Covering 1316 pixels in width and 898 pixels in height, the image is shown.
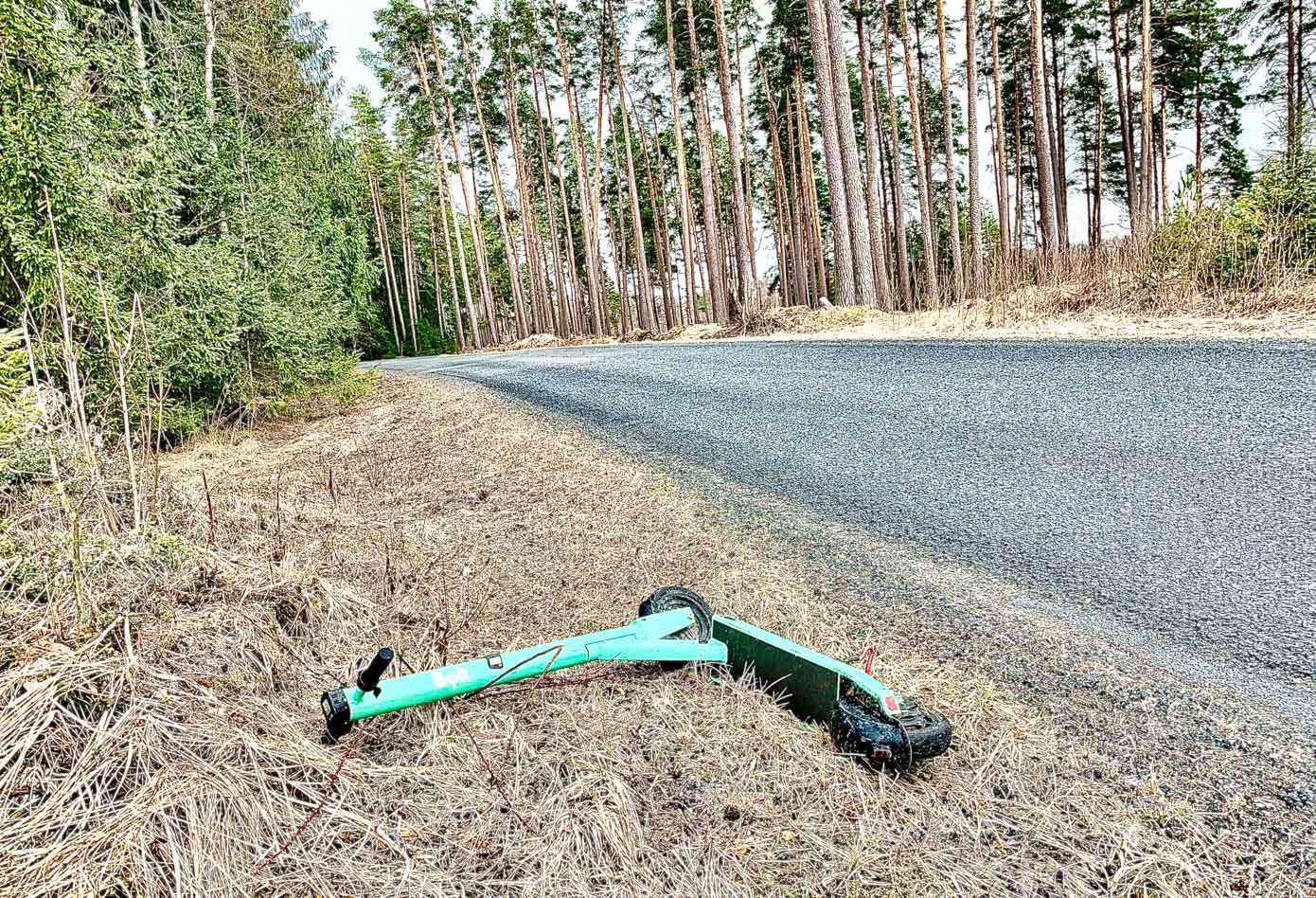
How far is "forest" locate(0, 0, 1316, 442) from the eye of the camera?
4.59 m

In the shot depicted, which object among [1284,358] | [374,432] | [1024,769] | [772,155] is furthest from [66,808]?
[772,155]

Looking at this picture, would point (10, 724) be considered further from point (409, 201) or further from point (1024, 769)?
point (409, 201)

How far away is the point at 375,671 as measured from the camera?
1895 mm

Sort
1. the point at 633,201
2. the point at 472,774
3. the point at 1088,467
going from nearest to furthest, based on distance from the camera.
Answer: the point at 472,774, the point at 1088,467, the point at 633,201

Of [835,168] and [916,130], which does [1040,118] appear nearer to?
[916,130]

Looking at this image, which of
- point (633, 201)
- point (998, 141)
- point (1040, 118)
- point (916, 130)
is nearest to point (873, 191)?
point (1040, 118)

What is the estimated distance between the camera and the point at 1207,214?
704 centimetres

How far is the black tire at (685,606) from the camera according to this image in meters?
2.72

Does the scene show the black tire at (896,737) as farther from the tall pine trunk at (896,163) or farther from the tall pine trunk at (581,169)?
the tall pine trunk at (581,169)

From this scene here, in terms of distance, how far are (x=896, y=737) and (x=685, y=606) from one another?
1.07 meters

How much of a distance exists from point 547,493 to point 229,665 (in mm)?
2848

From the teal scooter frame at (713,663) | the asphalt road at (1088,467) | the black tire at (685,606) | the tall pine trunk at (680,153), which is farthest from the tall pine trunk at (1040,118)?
the teal scooter frame at (713,663)

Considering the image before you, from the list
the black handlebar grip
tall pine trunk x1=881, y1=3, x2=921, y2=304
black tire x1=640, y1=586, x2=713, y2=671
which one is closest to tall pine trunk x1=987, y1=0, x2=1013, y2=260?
tall pine trunk x1=881, y1=3, x2=921, y2=304

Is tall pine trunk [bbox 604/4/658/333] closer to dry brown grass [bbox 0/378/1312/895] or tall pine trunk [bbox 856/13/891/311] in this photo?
tall pine trunk [bbox 856/13/891/311]
